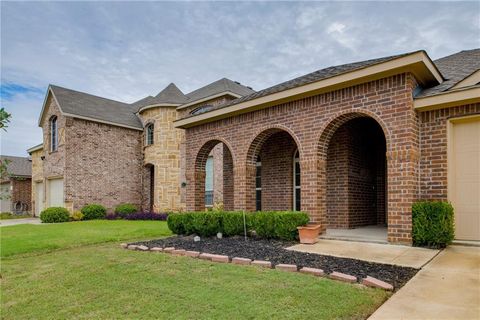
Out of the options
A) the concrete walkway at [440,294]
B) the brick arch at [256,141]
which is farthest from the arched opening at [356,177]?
the concrete walkway at [440,294]

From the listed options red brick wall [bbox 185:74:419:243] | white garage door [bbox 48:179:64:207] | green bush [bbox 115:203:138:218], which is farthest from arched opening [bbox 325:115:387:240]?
white garage door [bbox 48:179:64:207]

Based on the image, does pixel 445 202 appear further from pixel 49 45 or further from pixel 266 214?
pixel 49 45

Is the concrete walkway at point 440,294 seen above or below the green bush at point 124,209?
above

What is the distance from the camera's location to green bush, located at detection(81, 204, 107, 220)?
18000 mm

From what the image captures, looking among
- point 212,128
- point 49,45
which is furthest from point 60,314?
point 49,45

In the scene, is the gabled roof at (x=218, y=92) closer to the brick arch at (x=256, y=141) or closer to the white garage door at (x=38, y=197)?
the brick arch at (x=256, y=141)

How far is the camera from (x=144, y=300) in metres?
4.04

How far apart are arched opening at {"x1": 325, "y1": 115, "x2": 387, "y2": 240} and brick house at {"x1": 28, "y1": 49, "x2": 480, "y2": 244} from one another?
3cm

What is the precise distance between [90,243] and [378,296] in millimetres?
7655

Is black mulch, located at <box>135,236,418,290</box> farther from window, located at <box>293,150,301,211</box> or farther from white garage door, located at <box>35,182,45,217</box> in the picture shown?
white garage door, located at <box>35,182,45,217</box>

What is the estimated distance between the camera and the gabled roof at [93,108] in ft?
62.2

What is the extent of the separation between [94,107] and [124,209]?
21.4ft

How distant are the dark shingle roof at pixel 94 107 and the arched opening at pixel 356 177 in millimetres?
14569

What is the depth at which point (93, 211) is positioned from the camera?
18172 mm
